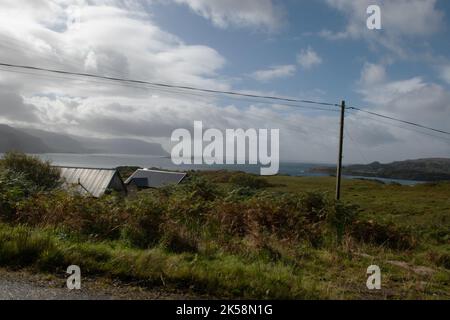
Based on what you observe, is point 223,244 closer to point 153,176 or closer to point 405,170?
point 153,176

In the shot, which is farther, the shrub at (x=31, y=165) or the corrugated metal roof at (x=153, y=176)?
the corrugated metal roof at (x=153, y=176)

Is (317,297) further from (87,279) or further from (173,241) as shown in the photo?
(173,241)

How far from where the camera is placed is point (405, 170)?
145 meters

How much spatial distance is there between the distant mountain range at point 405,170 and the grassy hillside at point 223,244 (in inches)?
4109

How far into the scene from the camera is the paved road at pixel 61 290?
3974mm

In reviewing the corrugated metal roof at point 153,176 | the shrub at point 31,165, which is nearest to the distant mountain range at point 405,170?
the corrugated metal roof at point 153,176

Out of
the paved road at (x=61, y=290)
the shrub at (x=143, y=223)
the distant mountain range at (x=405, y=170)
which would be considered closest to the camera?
the paved road at (x=61, y=290)

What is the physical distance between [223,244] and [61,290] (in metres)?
3.51

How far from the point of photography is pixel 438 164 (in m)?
163
